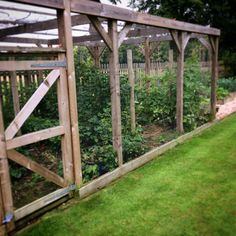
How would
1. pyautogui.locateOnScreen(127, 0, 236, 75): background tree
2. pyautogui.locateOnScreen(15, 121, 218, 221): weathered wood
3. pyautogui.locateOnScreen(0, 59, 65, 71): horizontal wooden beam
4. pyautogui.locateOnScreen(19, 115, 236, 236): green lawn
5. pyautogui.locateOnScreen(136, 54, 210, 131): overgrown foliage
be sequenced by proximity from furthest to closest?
pyautogui.locateOnScreen(127, 0, 236, 75): background tree < pyautogui.locateOnScreen(136, 54, 210, 131): overgrown foliage < pyautogui.locateOnScreen(15, 121, 218, 221): weathered wood < pyautogui.locateOnScreen(19, 115, 236, 236): green lawn < pyautogui.locateOnScreen(0, 59, 65, 71): horizontal wooden beam

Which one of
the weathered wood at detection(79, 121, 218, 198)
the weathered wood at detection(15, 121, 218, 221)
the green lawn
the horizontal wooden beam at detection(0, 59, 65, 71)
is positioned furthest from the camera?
the weathered wood at detection(79, 121, 218, 198)

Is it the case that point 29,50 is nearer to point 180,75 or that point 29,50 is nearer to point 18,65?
point 18,65

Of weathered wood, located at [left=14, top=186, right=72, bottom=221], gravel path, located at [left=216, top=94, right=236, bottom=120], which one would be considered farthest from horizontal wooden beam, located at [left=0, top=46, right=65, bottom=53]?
gravel path, located at [left=216, top=94, right=236, bottom=120]

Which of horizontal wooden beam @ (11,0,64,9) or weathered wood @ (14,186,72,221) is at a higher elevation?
horizontal wooden beam @ (11,0,64,9)

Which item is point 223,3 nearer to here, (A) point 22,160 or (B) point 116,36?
(B) point 116,36

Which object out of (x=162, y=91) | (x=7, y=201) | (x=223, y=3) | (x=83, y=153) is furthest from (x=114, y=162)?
(x=223, y=3)

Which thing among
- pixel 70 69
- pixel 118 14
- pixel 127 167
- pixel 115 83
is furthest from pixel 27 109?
pixel 127 167

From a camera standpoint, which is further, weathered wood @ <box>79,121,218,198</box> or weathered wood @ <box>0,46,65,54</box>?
weathered wood @ <box>79,121,218,198</box>

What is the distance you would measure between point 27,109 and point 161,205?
5.92 ft

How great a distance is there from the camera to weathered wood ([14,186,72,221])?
108 inches

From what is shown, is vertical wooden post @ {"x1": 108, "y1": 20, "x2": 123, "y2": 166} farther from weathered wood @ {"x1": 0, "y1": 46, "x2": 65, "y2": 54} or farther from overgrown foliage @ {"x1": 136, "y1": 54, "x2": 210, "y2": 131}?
overgrown foliage @ {"x1": 136, "y1": 54, "x2": 210, "y2": 131}

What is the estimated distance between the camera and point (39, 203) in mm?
2943

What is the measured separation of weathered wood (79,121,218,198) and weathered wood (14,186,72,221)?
23cm

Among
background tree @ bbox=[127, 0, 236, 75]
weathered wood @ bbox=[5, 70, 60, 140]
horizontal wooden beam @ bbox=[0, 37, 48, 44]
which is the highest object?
background tree @ bbox=[127, 0, 236, 75]
